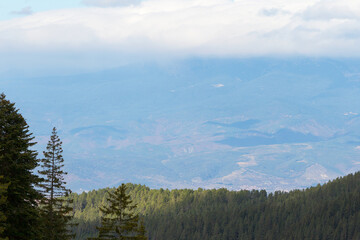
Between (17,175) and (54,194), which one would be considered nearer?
(17,175)

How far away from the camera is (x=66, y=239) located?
46438mm

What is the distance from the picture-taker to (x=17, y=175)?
105 feet

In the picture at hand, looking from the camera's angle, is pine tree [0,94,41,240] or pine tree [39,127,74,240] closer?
pine tree [0,94,41,240]

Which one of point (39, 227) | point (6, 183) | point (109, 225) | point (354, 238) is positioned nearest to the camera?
point (6, 183)

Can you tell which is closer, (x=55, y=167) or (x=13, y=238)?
(x=13, y=238)

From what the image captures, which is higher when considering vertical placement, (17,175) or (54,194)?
(54,194)

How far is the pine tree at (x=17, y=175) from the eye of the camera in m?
31.1

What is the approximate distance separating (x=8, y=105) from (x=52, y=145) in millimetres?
14946

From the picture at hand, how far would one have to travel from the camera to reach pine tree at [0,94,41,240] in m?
31.1

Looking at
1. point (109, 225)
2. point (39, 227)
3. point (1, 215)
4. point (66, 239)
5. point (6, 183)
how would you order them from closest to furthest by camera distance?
point (1, 215) < point (6, 183) < point (39, 227) < point (109, 225) < point (66, 239)

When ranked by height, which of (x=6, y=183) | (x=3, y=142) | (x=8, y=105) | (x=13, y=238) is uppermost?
(x=8, y=105)

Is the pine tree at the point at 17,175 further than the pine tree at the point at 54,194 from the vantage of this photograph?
No

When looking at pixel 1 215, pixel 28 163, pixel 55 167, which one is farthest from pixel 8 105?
pixel 55 167

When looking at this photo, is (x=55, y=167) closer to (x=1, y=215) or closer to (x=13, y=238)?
(x=13, y=238)
